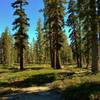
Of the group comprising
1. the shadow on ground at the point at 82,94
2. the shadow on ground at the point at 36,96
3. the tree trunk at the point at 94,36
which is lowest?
the shadow on ground at the point at 36,96

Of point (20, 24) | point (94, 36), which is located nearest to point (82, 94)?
point (94, 36)

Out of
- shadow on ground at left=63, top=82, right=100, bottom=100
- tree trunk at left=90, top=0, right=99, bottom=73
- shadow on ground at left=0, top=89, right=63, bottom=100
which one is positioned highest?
tree trunk at left=90, top=0, right=99, bottom=73

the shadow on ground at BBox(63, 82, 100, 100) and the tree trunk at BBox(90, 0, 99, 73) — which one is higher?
the tree trunk at BBox(90, 0, 99, 73)

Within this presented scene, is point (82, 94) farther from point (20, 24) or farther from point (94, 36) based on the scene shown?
point (20, 24)

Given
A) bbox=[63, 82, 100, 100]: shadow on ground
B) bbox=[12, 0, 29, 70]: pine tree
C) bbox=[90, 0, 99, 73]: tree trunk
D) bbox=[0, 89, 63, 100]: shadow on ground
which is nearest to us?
bbox=[63, 82, 100, 100]: shadow on ground

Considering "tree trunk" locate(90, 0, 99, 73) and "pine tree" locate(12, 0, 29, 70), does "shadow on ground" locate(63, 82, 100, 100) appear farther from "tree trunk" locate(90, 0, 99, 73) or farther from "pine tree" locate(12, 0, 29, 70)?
"pine tree" locate(12, 0, 29, 70)

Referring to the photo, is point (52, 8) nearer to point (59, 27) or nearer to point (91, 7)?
point (59, 27)

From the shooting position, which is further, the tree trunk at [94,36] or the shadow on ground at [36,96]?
the tree trunk at [94,36]

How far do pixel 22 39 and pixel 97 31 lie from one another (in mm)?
21649

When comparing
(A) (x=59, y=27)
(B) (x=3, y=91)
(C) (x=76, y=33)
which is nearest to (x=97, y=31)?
(B) (x=3, y=91)

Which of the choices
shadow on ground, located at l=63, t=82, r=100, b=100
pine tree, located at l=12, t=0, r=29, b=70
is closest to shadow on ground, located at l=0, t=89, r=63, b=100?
shadow on ground, located at l=63, t=82, r=100, b=100

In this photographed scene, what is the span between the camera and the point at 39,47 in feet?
325

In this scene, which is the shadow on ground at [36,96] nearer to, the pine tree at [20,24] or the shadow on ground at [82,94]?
the shadow on ground at [82,94]

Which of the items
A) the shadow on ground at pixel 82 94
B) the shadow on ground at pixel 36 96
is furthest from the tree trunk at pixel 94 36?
the shadow on ground at pixel 82 94
